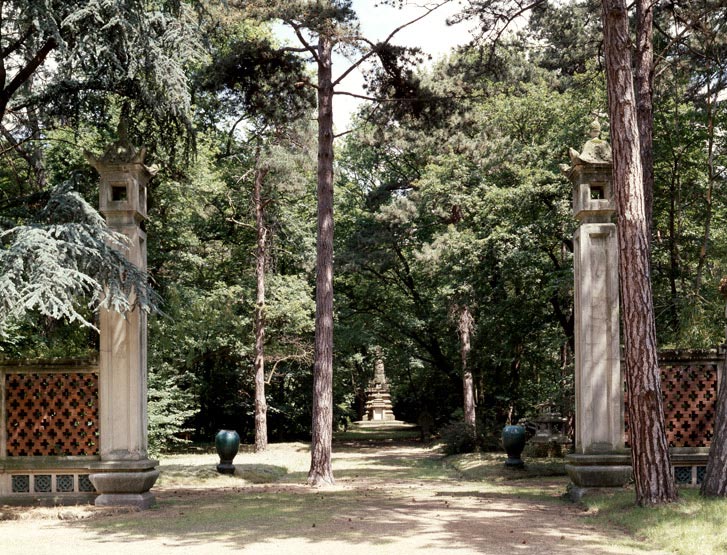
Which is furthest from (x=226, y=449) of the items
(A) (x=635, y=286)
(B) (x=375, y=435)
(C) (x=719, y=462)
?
(B) (x=375, y=435)

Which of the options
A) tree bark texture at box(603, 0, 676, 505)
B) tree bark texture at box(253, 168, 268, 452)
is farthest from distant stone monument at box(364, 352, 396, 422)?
tree bark texture at box(603, 0, 676, 505)

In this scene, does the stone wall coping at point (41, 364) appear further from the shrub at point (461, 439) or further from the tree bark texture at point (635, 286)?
the shrub at point (461, 439)

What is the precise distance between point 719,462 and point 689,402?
204 centimetres

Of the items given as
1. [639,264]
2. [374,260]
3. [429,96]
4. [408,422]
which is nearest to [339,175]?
[374,260]

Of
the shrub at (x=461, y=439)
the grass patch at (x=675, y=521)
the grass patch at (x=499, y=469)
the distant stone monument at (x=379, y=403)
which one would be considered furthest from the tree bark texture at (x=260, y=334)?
the distant stone monument at (x=379, y=403)

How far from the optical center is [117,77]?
11.3 meters

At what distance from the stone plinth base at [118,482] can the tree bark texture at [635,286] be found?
6.32 meters

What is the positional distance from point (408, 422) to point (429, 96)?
29.8 metres

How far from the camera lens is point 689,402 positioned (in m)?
10.5

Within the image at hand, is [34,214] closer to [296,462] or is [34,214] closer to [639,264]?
[639,264]

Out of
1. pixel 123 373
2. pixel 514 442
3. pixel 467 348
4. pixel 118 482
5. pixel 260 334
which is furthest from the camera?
pixel 260 334

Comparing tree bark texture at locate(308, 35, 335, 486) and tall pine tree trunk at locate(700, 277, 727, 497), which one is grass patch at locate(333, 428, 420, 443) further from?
tall pine tree trunk at locate(700, 277, 727, 497)

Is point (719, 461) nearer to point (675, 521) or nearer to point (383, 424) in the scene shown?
point (675, 521)

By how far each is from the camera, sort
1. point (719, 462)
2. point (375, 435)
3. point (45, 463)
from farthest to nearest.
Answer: point (375, 435) < point (45, 463) < point (719, 462)
